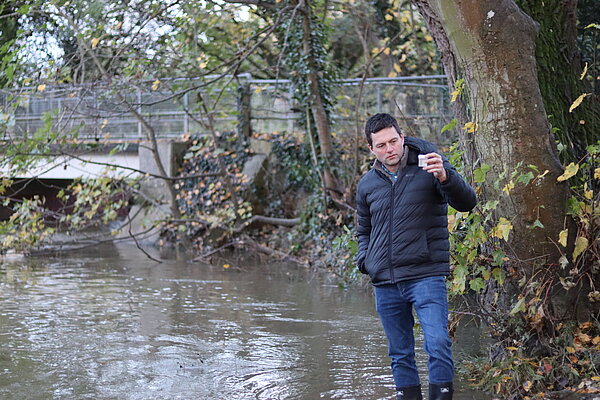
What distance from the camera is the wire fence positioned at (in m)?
12.9

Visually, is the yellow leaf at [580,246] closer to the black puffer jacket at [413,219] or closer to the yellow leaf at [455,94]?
the black puffer jacket at [413,219]

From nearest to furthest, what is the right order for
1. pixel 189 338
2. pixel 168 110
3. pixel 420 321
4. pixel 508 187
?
pixel 420 321 < pixel 508 187 < pixel 189 338 < pixel 168 110

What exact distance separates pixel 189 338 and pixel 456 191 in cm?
429

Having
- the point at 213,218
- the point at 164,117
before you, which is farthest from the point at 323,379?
the point at 164,117

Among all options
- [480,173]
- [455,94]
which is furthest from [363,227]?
[455,94]

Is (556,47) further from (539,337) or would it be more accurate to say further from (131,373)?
(131,373)

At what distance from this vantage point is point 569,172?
526cm

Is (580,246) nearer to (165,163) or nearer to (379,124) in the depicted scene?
(379,124)

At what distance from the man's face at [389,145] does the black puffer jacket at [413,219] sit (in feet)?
0.27

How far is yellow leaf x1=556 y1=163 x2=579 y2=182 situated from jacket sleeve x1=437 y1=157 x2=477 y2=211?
3.49 feet

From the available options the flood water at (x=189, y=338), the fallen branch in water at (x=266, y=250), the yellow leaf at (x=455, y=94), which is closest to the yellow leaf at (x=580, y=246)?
the flood water at (x=189, y=338)

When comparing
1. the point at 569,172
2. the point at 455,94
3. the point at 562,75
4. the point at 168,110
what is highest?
the point at 168,110

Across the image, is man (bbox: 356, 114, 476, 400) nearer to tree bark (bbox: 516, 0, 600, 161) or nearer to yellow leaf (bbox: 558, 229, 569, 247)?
yellow leaf (bbox: 558, 229, 569, 247)

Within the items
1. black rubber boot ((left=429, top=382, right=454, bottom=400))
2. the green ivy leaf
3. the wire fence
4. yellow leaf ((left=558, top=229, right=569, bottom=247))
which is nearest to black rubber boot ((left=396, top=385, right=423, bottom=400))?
black rubber boot ((left=429, top=382, right=454, bottom=400))
